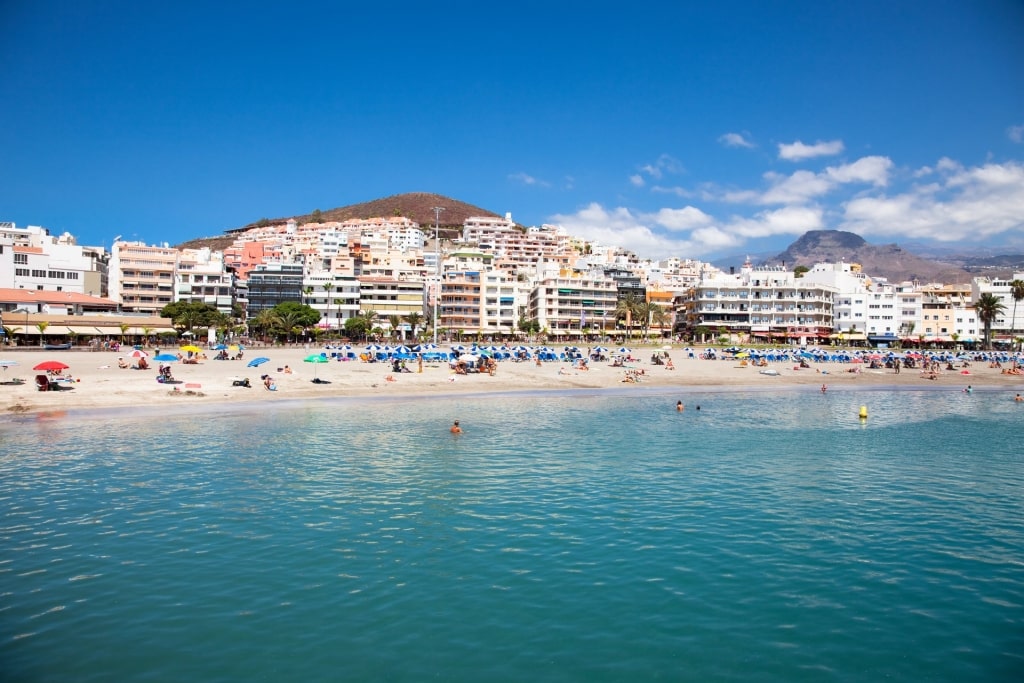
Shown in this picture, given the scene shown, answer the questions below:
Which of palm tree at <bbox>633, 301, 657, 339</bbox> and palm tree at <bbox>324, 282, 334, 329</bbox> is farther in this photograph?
palm tree at <bbox>633, 301, 657, 339</bbox>

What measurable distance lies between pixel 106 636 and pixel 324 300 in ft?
327

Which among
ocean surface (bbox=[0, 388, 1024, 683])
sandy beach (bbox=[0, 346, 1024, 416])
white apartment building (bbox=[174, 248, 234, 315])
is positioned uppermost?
white apartment building (bbox=[174, 248, 234, 315])

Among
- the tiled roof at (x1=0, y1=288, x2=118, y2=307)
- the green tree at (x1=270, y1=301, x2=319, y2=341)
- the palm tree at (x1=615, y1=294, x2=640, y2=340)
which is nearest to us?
the tiled roof at (x1=0, y1=288, x2=118, y2=307)

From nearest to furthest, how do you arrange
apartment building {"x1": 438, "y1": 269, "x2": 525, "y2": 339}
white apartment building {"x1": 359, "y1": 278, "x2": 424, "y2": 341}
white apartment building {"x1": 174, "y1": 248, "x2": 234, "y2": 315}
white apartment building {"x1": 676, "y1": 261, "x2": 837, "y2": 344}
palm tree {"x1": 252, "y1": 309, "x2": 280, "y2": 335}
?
palm tree {"x1": 252, "y1": 309, "x2": 280, "y2": 335} → white apartment building {"x1": 174, "y1": 248, "x2": 234, "y2": 315} → white apartment building {"x1": 359, "y1": 278, "x2": 424, "y2": 341} → apartment building {"x1": 438, "y1": 269, "x2": 525, "y2": 339} → white apartment building {"x1": 676, "y1": 261, "x2": 837, "y2": 344}

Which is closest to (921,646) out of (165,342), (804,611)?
(804,611)

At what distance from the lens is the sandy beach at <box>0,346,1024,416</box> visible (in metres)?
36.0

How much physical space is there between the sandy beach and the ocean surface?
30.4ft

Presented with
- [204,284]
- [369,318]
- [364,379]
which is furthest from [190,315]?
[364,379]

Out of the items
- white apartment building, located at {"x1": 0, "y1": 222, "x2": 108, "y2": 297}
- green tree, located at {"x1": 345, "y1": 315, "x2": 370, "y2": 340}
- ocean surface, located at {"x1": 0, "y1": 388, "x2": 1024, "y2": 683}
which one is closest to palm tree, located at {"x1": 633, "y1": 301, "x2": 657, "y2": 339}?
green tree, located at {"x1": 345, "y1": 315, "x2": 370, "y2": 340}

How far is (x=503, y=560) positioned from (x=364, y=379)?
34.1 meters

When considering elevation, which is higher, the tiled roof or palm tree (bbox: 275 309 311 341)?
the tiled roof

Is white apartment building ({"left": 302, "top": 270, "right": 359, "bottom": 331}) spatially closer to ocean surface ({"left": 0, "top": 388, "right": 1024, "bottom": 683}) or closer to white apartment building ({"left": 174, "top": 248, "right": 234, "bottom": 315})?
white apartment building ({"left": 174, "top": 248, "right": 234, "bottom": 315})

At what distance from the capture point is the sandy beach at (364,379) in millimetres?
35969

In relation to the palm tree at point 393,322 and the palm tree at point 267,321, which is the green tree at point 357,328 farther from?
the palm tree at point 267,321
